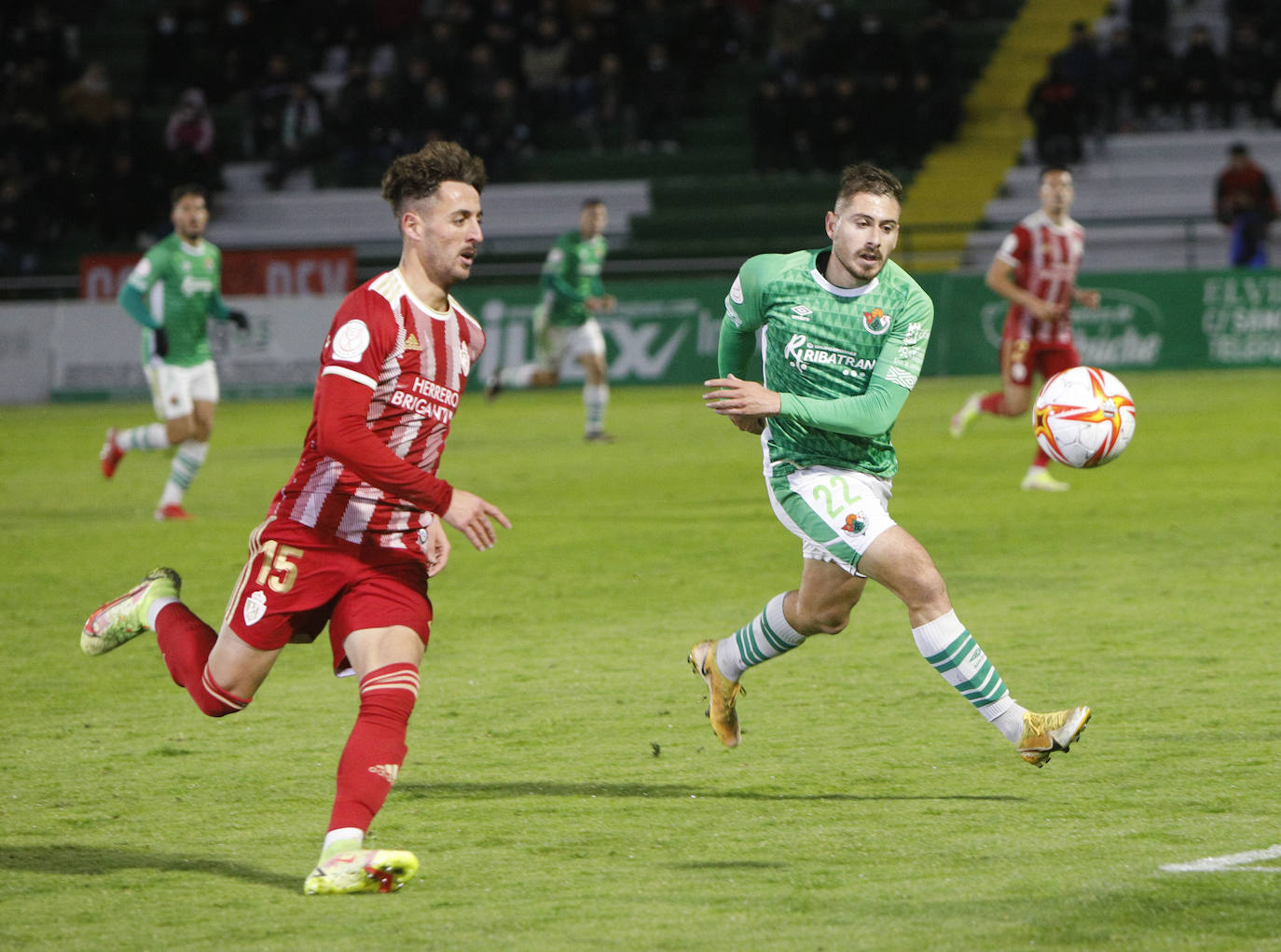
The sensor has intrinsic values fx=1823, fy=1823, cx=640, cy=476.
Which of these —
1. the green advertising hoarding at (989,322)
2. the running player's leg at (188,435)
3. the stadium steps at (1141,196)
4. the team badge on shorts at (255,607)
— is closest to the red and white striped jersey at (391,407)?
the team badge on shorts at (255,607)

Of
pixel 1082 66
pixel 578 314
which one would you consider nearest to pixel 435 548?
pixel 578 314

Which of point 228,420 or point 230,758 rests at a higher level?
point 230,758

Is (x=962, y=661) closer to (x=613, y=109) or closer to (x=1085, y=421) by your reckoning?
(x=1085, y=421)

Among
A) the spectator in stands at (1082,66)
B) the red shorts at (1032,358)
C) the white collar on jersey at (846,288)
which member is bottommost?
the red shorts at (1032,358)

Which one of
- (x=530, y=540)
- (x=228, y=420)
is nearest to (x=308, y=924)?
(x=530, y=540)

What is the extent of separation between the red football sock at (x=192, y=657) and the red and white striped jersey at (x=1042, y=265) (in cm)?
913

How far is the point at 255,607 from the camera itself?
501 cm

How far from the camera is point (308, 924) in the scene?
14.5 feet

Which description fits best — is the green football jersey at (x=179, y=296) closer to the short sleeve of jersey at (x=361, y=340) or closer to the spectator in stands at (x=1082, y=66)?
the short sleeve of jersey at (x=361, y=340)

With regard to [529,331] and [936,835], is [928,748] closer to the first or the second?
[936,835]

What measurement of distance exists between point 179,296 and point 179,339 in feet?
1.04

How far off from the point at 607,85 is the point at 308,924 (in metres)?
25.9

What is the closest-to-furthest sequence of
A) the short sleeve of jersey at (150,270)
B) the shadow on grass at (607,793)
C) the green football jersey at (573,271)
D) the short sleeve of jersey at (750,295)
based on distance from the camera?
the shadow on grass at (607,793) → the short sleeve of jersey at (750,295) → the short sleeve of jersey at (150,270) → the green football jersey at (573,271)

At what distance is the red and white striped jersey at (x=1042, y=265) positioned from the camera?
13586mm
